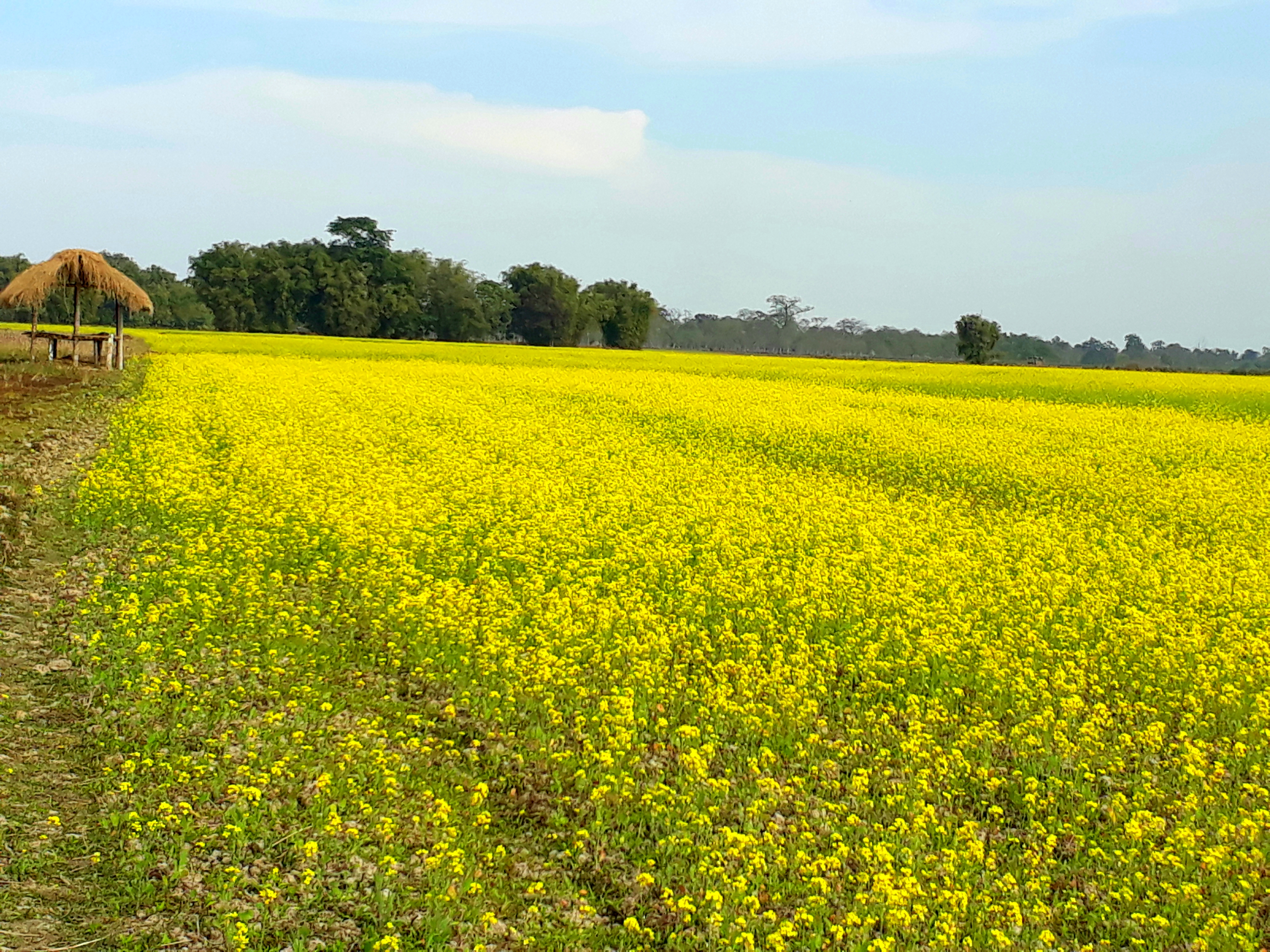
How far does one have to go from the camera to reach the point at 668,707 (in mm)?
7922

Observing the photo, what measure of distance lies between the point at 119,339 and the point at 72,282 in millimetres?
1975

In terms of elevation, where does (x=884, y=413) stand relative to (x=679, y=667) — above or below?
above

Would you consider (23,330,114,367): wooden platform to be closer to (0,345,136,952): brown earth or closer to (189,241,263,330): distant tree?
(0,345,136,952): brown earth

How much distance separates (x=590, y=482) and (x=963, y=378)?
30009 mm

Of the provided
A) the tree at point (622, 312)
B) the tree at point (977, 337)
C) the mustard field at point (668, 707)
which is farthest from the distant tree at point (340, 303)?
the mustard field at point (668, 707)

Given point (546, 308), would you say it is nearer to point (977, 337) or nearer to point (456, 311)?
point (456, 311)

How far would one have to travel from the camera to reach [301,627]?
903cm

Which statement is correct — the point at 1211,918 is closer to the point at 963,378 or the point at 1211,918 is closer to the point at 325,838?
the point at 325,838

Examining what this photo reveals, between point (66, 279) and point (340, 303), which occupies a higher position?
point (340, 303)

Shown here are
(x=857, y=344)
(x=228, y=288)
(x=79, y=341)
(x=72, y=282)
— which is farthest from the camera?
(x=857, y=344)

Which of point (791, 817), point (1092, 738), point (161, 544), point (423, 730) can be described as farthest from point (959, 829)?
point (161, 544)

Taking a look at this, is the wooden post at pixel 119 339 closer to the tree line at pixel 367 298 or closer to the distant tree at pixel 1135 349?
the tree line at pixel 367 298

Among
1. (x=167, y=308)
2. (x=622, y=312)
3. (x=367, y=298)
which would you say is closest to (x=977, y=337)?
(x=622, y=312)

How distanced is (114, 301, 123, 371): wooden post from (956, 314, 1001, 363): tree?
231ft
